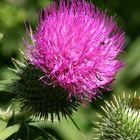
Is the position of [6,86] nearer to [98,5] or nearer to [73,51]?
[73,51]

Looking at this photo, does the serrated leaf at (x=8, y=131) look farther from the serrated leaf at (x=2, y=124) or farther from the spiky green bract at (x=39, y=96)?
the spiky green bract at (x=39, y=96)

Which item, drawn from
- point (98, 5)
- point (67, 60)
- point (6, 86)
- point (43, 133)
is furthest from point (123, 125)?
point (98, 5)

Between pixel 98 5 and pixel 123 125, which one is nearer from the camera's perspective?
pixel 123 125

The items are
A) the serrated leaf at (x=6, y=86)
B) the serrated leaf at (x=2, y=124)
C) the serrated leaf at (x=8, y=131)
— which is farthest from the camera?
the serrated leaf at (x=6, y=86)

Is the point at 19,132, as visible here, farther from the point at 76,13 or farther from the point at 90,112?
the point at 90,112

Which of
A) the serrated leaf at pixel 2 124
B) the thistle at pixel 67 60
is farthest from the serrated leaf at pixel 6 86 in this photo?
the serrated leaf at pixel 2 124
